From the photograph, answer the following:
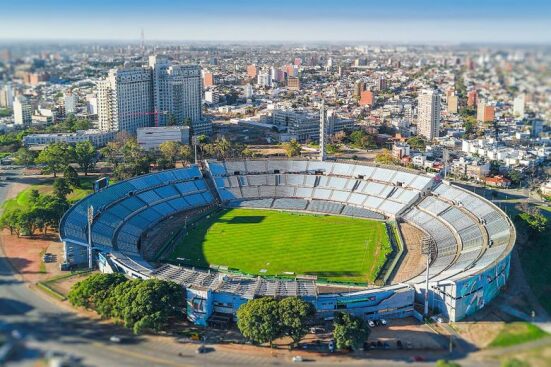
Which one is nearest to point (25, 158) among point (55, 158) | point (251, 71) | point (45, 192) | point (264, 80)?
point (55, 158)

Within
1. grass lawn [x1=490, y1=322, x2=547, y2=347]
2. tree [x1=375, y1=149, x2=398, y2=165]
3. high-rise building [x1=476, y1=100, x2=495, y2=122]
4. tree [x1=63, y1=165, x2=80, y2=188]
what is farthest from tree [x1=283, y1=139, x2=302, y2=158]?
grass lawn [x1=490, y1=322, x2=547, y2=347]

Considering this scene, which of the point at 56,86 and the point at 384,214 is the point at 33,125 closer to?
the point at 56,86

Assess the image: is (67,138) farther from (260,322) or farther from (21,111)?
(260,322)

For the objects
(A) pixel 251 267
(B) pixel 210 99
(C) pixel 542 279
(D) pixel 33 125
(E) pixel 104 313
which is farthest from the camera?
(B) pixel 210 99

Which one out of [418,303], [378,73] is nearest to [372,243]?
[418,303]

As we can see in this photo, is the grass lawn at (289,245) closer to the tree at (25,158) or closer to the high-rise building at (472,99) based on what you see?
the tree at (25,158)

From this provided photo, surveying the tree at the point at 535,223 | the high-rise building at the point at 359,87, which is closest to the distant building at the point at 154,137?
the high-rise building at the point at 359,87
